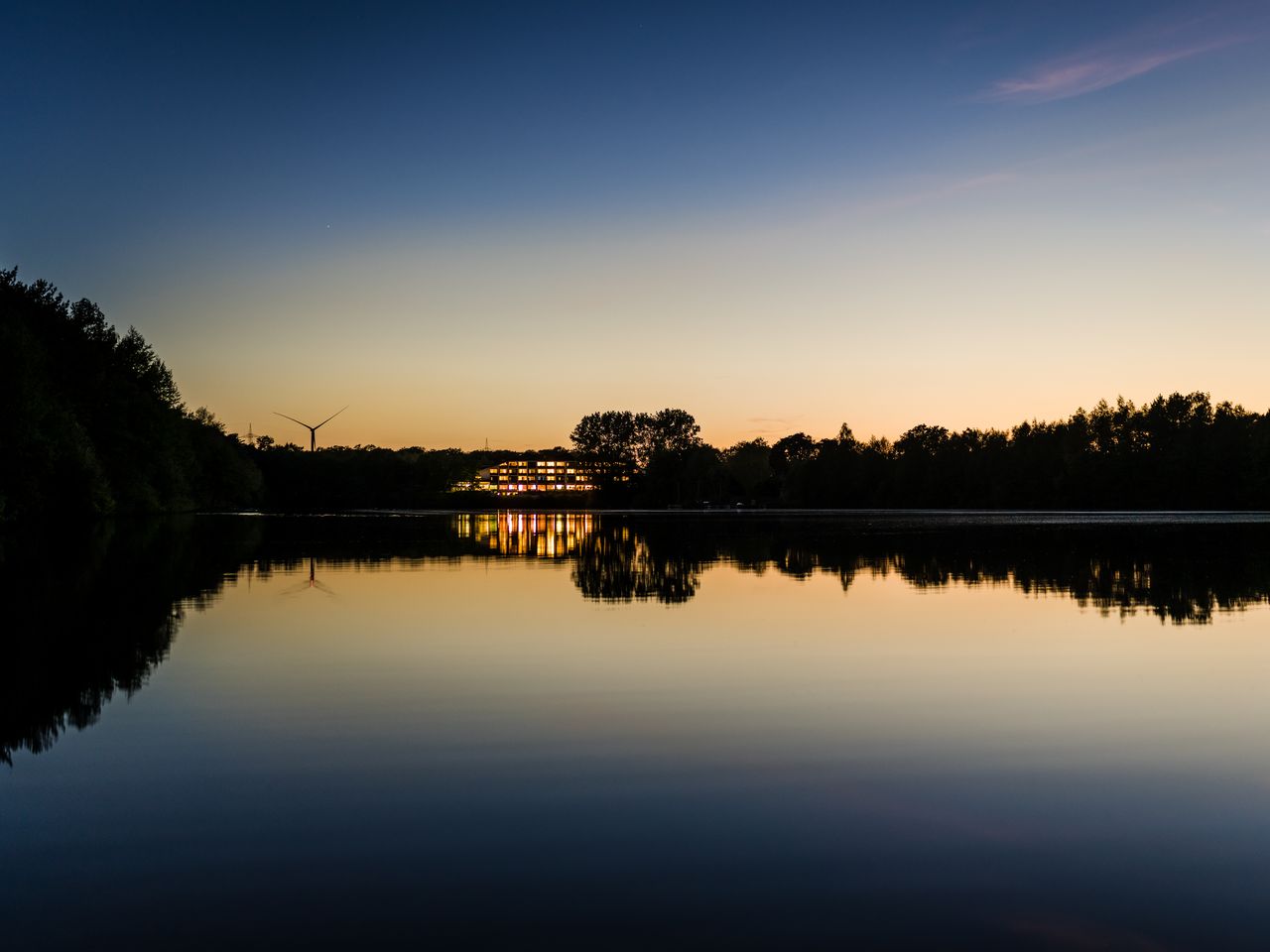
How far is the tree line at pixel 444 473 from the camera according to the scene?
205 feet

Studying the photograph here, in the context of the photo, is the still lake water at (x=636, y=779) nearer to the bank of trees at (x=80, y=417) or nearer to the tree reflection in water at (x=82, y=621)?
the tree reflection in water at (x=82, y=621)

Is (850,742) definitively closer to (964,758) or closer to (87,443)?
(964,758)

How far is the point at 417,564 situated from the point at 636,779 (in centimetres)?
2526

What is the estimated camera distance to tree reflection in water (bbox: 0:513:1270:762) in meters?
12.7

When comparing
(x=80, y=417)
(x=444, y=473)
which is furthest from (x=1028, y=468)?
(x=80, y=417)

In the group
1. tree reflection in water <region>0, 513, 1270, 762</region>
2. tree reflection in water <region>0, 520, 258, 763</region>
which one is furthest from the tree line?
tree reflection in water <region>0, 520, 258, 763</region>

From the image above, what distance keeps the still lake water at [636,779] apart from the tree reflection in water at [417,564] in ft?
0.66

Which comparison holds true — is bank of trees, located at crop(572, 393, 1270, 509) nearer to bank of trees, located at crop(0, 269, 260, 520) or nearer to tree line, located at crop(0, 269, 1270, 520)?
tree line, located at crop(0, 269, 1270, 520)

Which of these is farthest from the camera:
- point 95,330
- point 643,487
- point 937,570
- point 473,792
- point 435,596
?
point 643,487

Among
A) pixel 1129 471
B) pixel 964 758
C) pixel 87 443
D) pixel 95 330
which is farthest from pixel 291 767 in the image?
pixel 1129 471

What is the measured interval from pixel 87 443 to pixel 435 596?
54.6 m

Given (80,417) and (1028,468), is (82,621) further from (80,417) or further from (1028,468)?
(1028,468)

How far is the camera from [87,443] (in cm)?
6725

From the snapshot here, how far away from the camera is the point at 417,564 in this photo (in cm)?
3231
